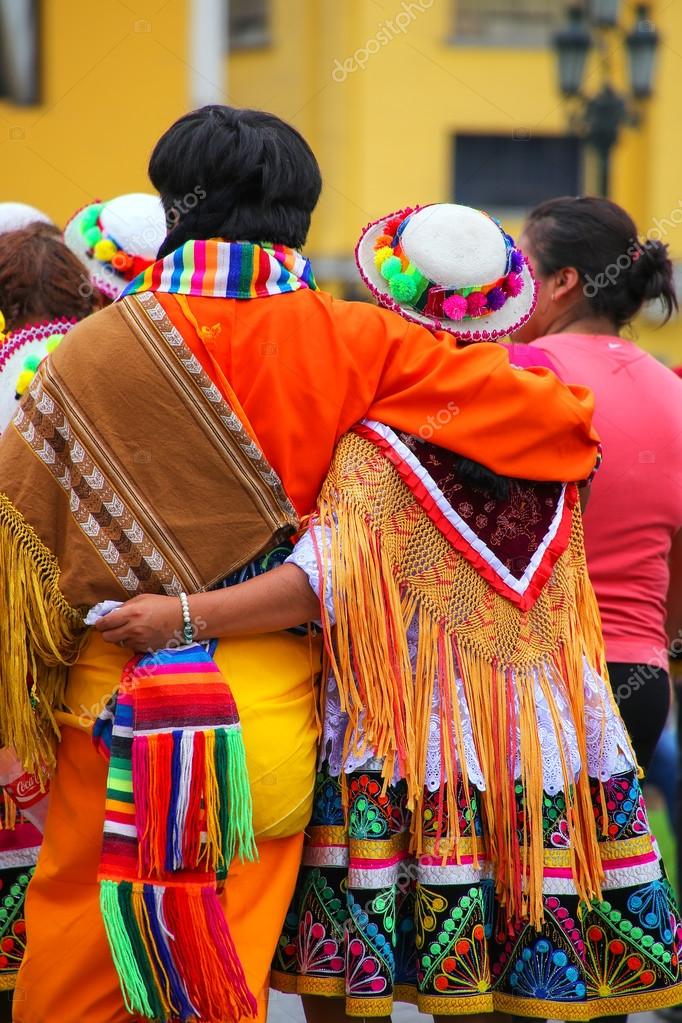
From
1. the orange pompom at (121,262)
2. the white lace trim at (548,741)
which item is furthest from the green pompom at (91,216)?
the white lace trim at (548,741)

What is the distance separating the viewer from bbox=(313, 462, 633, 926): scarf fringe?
220cm

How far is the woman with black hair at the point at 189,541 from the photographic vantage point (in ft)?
6.79

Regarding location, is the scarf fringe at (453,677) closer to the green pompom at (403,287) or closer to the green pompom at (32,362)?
the green pompom at (403,287)

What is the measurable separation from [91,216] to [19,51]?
8486 mm

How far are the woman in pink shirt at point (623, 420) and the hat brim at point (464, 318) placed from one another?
285mm

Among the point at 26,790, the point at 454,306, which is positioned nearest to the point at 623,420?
the point at 454,306

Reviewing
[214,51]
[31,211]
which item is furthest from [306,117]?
[31,211]

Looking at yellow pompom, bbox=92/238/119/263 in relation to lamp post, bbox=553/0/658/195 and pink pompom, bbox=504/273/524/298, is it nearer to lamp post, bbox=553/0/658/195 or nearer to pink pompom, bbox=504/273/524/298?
pink pompom, bbox=504/273/524/298

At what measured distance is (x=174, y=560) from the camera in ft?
7.04

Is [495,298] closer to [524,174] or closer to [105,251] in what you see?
[105,251]

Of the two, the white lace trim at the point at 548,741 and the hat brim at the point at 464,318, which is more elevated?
the hat brim at the point at 464,318

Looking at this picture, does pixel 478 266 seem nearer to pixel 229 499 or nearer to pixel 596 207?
pixel 229 499

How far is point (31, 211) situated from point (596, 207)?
4.41 ft

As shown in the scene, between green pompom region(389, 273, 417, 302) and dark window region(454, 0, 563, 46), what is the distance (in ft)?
46.4
